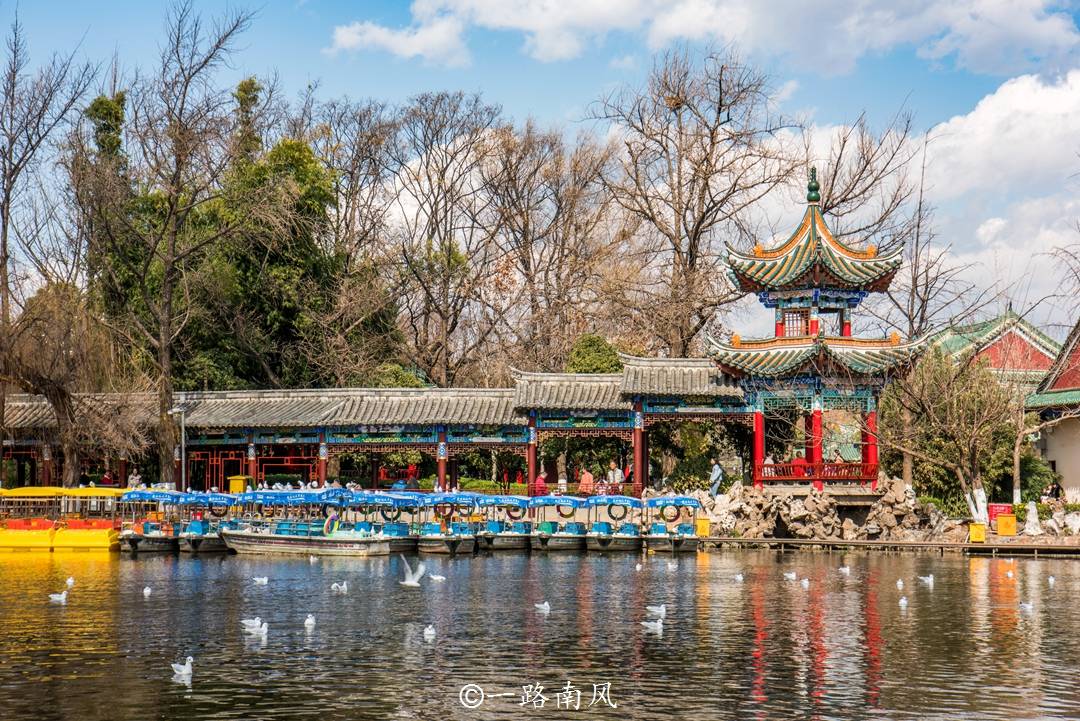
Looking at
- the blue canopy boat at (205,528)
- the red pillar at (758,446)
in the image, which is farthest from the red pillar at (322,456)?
the red pillar at (758,446)

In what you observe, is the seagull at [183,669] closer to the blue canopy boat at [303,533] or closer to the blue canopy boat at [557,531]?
the blue canopy boat at [303,533]

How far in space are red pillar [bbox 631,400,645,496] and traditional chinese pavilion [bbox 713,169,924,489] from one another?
3.61m

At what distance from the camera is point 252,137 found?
2500 inches

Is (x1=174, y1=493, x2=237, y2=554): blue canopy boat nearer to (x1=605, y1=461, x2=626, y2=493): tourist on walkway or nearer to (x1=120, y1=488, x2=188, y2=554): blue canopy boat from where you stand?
(x1=120, y1=488, x2=188, y2=554): blue canopy boat

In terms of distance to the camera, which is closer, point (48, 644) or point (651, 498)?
point (48, 644)

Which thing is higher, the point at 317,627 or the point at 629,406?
the point at 629,406

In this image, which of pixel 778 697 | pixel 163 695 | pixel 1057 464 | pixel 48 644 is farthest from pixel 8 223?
pixel 1057 464

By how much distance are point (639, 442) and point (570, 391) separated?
10.8 ft

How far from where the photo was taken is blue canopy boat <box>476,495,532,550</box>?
144 feet

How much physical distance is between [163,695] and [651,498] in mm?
27637

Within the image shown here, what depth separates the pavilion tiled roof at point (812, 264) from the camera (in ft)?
154

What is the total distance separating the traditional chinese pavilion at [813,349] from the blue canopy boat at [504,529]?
842 cm

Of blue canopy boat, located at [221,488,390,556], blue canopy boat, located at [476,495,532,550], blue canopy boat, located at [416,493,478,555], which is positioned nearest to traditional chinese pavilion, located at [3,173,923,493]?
blue canopy boat, located at [476,495,532,550]

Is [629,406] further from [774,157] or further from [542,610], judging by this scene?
[542,610]
